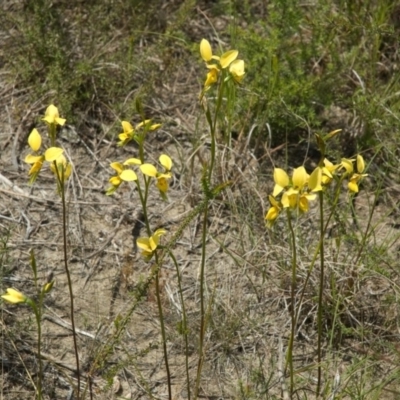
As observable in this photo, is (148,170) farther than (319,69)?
No

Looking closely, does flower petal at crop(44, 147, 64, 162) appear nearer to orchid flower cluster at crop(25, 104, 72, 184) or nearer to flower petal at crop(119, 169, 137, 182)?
orchid flower cluster at crop(25, 104, 72, 184)

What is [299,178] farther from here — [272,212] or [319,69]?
[319,69]

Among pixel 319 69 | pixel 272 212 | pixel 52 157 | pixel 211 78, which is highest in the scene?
pixel 211 78

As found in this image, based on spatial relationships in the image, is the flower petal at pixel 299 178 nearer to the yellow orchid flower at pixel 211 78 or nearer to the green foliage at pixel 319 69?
the yellow orchid flower at pixel 211 78

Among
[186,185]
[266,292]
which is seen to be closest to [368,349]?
[266,292]

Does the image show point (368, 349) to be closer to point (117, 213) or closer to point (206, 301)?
point (206, 301)

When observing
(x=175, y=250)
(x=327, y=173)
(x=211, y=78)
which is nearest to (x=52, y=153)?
(x=211, y=78)

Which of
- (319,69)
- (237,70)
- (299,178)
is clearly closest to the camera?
(299,178)

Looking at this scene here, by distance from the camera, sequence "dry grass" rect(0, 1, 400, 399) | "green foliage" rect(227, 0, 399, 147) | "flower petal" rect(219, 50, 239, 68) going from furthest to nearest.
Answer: "green foliage" rect(227, 0, 399, 147) < "dry grass" rect(0, 1, 400, 399) < "flower petal" rect(219, 50, 239, 68)

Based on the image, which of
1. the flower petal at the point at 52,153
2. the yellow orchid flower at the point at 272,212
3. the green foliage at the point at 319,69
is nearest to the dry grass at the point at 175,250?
the green foliage at the point at 319,69

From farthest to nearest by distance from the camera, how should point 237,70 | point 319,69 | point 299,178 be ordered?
point 319,69 < point 237,70 < point 299,178

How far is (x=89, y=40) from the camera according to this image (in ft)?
12.9

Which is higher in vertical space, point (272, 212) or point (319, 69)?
point (272, 212)

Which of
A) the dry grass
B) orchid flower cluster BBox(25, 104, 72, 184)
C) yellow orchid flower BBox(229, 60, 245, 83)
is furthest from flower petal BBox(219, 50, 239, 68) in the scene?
the dry grass
